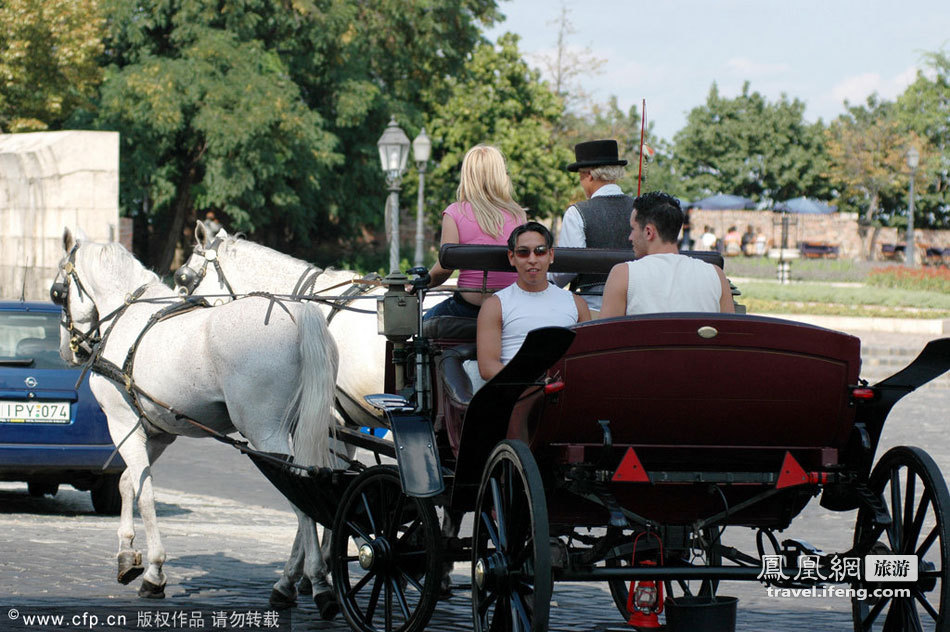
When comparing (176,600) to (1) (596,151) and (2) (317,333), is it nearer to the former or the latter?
(2) (317,333)

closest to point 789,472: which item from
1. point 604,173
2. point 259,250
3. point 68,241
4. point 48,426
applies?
point 604,173

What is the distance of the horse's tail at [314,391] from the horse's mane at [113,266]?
146 centimetres

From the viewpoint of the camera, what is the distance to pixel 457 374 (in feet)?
19.2

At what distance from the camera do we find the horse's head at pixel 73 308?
26.4ft

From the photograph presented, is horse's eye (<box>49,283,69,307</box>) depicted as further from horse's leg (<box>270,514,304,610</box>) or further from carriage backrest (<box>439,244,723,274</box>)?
carriage backrest (<box>439,244,723,274</box>)

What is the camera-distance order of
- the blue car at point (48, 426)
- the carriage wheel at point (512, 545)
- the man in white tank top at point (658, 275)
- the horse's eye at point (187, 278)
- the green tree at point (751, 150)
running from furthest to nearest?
the green tree at point (751, 150) < the blue car at point (48, 426) < the horse's eye at point (187, 278) < the man in white tank top at point (658, 275) < the carriage wheel at point (512, 545)

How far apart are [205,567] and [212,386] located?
1375mm

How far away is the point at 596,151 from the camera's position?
7707 millimetres

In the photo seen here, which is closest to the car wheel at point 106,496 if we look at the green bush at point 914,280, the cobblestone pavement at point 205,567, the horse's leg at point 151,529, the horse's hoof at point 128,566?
the cobblestone pavement at point 205,567

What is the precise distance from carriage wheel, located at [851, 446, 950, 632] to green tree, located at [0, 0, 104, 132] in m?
30.8

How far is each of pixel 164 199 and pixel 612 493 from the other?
3499 cm

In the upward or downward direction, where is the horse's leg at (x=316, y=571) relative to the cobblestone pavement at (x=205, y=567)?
upward

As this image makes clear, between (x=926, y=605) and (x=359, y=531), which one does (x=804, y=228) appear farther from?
(x=926, y=605)

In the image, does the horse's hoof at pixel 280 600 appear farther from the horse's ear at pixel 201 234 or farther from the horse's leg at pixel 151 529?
the horse's ear at pixel 201 234
